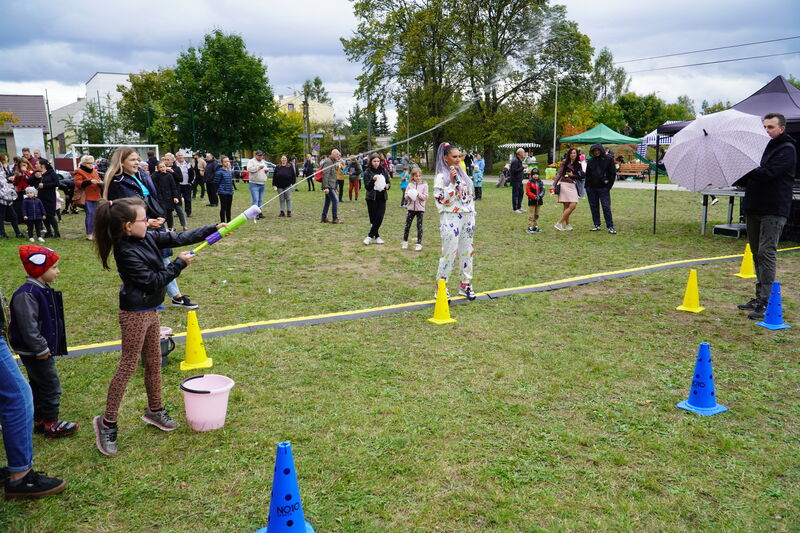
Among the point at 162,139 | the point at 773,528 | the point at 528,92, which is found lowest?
the point at 773,528

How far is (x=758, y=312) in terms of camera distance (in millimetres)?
6566

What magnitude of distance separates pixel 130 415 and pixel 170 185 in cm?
980

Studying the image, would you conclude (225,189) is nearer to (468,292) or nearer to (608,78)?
(468,292)

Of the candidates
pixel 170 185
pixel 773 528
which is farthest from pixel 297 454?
pixel 170 185

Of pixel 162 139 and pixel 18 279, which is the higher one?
pixel 162 139

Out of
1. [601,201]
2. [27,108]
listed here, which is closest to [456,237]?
[601,201]

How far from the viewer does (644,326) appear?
20.9ft

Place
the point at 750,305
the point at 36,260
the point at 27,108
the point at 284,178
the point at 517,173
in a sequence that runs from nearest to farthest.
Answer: the point at 36,260 < the point at 750,305 < the point at 284,178 < the point at 517,173 < the point at 27,108

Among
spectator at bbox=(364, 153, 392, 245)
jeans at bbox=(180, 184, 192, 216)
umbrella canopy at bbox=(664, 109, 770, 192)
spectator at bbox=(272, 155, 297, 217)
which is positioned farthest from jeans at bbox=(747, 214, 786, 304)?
jeans at bbox=(180, 184, 192, 216)

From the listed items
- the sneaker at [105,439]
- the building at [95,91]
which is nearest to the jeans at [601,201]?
the sneaker at [105,439]

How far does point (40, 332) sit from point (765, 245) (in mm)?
7286

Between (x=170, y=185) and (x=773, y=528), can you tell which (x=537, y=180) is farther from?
(x=773, y=528)

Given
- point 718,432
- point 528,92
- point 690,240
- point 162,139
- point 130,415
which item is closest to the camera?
point 718,432

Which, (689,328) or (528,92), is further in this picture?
(528,92)
